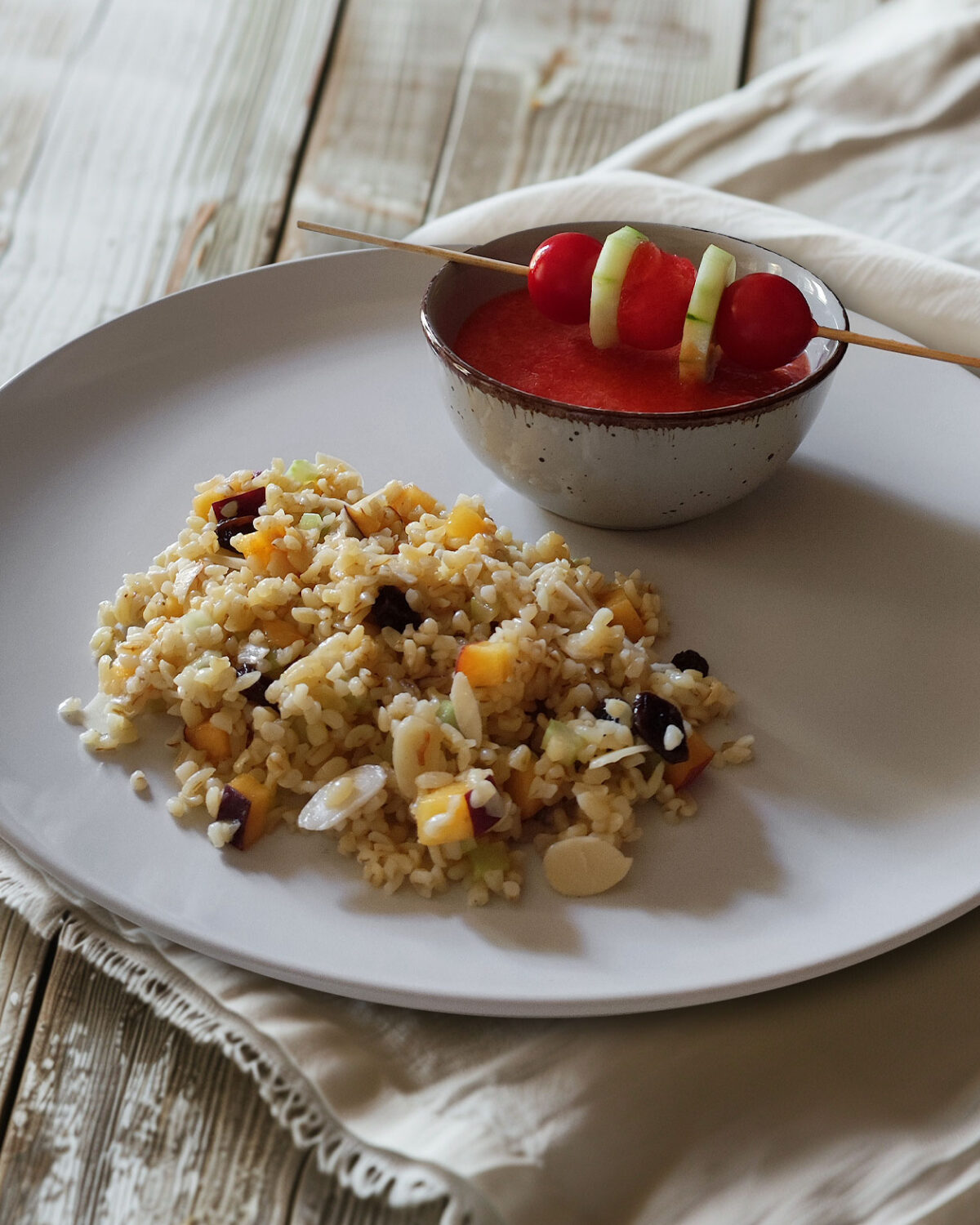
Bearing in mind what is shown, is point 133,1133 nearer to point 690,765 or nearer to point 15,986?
point 15,986

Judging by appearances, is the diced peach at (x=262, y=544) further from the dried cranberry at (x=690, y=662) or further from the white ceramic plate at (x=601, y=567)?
the dried cranberry at (x=690, y=662)

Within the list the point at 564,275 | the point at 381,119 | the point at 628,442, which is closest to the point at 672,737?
the point at 628,442

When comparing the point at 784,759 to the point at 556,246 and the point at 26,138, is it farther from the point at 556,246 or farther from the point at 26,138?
the point at 26,138

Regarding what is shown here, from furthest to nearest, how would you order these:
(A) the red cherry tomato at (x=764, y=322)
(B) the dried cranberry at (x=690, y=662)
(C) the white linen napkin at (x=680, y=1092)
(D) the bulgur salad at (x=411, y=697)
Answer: (A) the red cherry tomato at (x=764, y=322)
(B) the dried cranberry at (x=690, y=662)
(D) the bulgur salad at (x=411, y=697)
(C) the white linen napkin at (x=680, y=1092)

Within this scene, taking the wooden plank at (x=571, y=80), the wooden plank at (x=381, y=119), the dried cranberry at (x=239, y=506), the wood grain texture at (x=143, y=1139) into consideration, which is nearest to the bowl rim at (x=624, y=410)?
the dried cranberry at (x=239, y=506)

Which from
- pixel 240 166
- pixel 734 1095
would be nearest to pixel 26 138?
pixel 240 166

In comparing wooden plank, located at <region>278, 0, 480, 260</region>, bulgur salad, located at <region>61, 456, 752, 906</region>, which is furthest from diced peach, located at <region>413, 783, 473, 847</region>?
wooden plank, located at <region>278, 0, 480, 260</region>

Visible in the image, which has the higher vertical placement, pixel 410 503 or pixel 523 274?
pixel 523 274

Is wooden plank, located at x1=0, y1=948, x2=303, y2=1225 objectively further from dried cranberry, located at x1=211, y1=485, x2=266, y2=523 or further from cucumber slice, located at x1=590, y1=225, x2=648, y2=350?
cucumber slice, located at x1=590, y1=225, x2=648, y2=350
